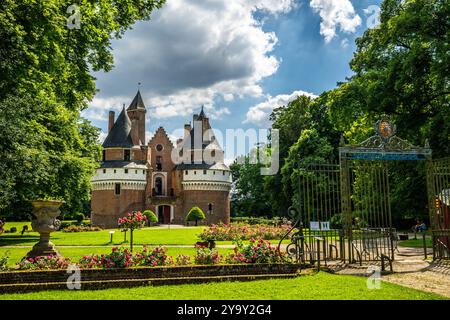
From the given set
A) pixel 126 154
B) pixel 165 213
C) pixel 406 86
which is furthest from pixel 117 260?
pixel 165 213

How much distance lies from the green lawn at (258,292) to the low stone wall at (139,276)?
268mm

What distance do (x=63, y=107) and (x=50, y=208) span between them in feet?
24.6

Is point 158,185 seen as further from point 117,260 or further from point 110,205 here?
point 117,260

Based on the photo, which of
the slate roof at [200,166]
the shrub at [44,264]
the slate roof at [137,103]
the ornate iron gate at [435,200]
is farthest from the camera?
the slate roof at [137,103]

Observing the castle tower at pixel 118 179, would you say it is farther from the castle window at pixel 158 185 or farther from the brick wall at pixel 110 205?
the castle window at pixel 158 185

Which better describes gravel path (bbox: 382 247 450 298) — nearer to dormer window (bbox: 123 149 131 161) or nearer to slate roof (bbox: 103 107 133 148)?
dormer window (bbox: 123 149 131 161)

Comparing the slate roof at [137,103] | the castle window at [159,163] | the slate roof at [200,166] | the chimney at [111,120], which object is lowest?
the slate roof at [200,166]

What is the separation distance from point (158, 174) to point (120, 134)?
24.1ft

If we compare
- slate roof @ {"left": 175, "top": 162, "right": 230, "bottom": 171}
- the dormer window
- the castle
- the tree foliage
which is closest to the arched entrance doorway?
the castle

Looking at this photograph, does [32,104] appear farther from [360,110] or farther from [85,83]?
[360,110]

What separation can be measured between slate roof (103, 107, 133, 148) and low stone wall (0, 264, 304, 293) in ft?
135

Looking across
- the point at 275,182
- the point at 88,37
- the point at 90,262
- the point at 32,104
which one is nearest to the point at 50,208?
the point at 32,104

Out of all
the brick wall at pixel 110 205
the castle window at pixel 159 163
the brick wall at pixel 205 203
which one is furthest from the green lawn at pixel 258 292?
the castle window at pixel 159 163

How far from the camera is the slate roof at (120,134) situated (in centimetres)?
4862
